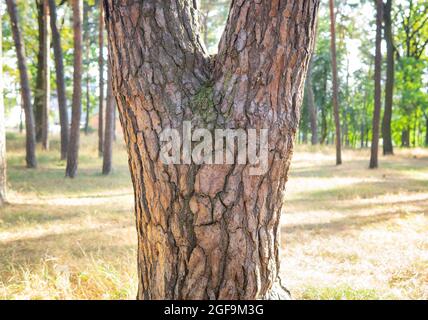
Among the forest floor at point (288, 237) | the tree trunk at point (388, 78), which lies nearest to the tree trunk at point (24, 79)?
the forest floor at point (288, 237)

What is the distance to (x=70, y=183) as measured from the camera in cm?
1116

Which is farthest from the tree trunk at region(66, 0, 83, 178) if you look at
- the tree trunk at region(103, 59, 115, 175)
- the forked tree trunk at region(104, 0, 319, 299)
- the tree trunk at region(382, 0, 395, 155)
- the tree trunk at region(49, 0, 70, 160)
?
the tree trunk at region(382, 0, 395, 155)

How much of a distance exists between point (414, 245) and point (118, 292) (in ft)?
13.3

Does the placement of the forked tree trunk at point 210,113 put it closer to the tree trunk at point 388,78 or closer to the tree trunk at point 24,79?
the tree trunk at point 24,79

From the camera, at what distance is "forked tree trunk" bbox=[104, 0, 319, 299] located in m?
2.27

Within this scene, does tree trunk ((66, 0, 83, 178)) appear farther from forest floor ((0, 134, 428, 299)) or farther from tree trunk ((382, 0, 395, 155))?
tree trunk ((382, 0, 395, 155))

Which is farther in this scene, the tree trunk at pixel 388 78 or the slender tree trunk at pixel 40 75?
the tree trunk at pixel 388 78

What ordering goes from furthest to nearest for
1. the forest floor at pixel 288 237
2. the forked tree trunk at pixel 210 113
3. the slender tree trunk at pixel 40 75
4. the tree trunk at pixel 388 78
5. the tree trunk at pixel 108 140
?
1. the tree trunk at pixel 388 78
2. the slender tree trunk at pixel 40 75
3. the tree trunk at pixel 108 140
4. the forest floor at pixel 288 237
5. the forked tree trunk at pixel 210 113

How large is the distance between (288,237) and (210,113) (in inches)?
176

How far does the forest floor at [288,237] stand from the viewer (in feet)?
13.3

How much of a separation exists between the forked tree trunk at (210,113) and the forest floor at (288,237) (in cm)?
169

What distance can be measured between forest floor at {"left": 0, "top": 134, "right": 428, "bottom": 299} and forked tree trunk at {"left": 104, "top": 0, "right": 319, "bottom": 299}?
169 centimetres

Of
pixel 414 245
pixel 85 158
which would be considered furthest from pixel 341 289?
pixel 85 158

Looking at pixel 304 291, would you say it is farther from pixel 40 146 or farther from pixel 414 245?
pixel 40 146
